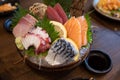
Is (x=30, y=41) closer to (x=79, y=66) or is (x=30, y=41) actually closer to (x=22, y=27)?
(x=22, y=27)

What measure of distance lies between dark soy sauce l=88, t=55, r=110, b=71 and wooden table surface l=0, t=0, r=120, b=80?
0.04 meters

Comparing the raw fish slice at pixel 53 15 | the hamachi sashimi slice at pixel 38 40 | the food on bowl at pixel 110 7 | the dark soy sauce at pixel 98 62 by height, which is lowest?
the dark soy sauce at pixel 98 62

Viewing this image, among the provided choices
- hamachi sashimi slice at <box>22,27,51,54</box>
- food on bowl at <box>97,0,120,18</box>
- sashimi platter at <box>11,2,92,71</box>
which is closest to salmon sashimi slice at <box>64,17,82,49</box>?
sashimi platter at <box>11,2,92,71</box>

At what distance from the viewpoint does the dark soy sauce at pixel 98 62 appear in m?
0.91

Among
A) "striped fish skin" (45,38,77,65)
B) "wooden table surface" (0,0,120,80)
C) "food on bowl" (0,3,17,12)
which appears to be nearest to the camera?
"striped fish skin" (45,38,77,65)

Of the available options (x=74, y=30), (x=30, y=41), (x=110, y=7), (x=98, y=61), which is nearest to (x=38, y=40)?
(x=30, y=41)

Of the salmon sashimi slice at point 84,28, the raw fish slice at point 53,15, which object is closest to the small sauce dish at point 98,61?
the salmon sashimi slice at point 84,28

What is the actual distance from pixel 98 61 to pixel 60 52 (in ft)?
0.82

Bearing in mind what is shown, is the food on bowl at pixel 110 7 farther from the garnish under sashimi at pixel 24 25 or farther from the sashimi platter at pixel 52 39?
the garnish under sashimi at pixel 24 25

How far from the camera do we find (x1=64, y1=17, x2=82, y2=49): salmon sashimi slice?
0.80 m

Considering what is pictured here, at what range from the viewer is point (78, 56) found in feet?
2.54

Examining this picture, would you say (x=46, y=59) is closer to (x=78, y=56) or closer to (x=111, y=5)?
(x=78, y=56)

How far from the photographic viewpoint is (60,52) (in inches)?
29.5

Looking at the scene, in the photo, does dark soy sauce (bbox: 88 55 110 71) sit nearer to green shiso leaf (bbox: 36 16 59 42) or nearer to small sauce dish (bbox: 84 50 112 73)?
small sauce dish (bbox: 84 50 112 73)
